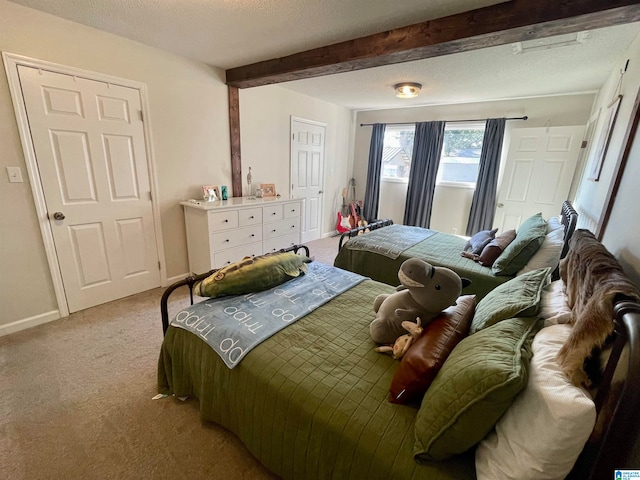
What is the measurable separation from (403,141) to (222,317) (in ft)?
15.7

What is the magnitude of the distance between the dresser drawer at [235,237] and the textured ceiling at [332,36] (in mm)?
1783

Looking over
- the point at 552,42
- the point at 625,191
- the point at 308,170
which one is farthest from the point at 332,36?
the point at 308,170

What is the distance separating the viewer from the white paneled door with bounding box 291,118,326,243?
4.42m

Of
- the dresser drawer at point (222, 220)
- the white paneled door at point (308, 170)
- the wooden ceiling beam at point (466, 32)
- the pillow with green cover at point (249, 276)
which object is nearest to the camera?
the wooden ceiling beam at point (466, 32)

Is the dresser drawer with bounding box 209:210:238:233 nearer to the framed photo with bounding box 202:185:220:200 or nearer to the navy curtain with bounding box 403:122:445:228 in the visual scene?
the framed photo with bounding box 202:185:220:200

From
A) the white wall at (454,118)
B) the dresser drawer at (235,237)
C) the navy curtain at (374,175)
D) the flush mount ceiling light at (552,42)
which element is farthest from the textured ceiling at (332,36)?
the dresser drawer at (235,237)

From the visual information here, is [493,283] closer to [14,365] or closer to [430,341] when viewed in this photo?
[430,341]

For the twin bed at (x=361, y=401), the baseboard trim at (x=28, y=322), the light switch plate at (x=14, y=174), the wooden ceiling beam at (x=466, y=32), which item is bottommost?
the baseboard trim at (x=28, y=322)

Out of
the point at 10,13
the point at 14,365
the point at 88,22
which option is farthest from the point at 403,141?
the point at 14,365

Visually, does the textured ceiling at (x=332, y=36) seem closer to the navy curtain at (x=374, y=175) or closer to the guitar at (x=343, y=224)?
the navy curtain at (x=374, y=175)

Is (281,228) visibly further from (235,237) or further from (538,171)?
(538,171)

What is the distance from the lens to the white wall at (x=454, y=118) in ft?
12.2

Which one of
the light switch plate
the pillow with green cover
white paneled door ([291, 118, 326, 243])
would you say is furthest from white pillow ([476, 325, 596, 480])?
white paneled door ([291, 118, 326, 243])

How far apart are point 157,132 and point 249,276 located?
2.05m
